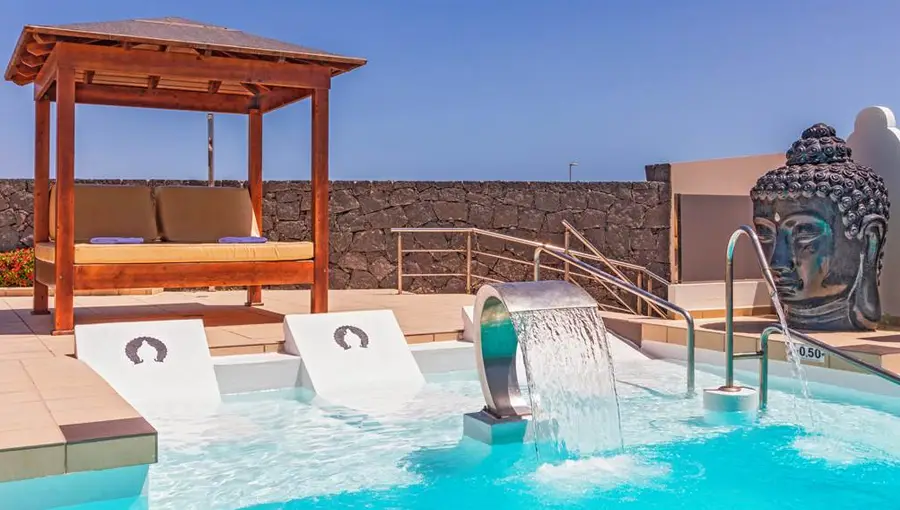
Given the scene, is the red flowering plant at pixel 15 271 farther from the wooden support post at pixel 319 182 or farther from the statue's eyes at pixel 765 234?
the statue's eyes at pixel 765 234

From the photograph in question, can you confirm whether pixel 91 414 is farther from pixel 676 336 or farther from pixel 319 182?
pixel 676 336

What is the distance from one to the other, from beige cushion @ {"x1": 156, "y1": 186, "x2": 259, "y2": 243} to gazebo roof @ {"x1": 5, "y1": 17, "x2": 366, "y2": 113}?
40.0 inches

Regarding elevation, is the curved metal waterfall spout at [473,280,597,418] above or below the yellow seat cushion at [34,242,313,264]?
below

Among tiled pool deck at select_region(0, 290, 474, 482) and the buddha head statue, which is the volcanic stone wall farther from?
the buddha head statue

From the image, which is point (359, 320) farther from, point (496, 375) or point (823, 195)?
point (823, 195)

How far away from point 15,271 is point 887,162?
923 centimetres

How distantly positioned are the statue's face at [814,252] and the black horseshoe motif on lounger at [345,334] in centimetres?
333

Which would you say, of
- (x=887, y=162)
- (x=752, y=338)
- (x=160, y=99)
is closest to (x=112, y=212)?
(x=160, y=99)

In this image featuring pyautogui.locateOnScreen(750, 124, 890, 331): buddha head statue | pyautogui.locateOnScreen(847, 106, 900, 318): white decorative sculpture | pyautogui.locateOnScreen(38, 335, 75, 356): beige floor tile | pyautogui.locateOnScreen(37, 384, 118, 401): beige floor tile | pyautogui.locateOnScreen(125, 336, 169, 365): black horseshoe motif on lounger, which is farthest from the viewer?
pyautogui.locateOnScreen(847, 106, 900, 318): white decorative sculpture

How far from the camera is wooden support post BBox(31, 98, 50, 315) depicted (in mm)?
7781

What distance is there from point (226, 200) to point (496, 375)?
5.04m

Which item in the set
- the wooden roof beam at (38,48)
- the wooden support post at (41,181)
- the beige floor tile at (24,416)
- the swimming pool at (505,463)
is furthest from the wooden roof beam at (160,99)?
the beige floor tile at (24,416)

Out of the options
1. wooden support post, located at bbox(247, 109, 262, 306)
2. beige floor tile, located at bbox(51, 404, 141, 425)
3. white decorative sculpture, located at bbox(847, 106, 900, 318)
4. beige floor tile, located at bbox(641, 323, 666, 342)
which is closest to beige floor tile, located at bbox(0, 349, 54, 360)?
beige floor tile, located at bbox(51, 404, 141, 425)

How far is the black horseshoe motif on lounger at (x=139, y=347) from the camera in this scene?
5.68 meters
